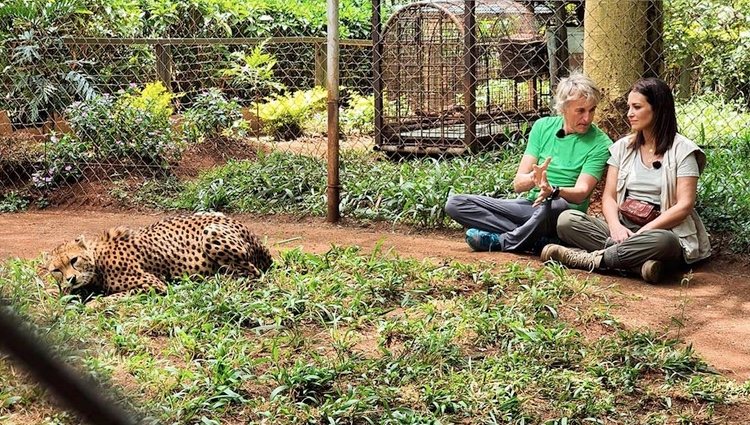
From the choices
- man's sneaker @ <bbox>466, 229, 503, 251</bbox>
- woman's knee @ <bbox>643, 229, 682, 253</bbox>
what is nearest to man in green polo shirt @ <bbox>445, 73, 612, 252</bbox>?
man's sneaker @ <bbox>466, 229, 503, 251</bbox>

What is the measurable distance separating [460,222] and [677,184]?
144cm

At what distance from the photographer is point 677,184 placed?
5098mm

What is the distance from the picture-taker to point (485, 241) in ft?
18.8

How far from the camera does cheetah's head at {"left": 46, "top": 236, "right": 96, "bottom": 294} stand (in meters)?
4.41

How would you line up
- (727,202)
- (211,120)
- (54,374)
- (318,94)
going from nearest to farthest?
1. (54,374)
2. (727,202)
3. (211,120)
4. (318,94)

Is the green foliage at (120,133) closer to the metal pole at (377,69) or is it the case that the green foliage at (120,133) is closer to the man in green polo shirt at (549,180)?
the metal pole at (377,69)

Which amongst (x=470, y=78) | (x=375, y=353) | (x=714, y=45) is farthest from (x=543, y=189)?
(x=714, y=45)

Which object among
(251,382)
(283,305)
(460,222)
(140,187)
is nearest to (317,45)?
(140,187)

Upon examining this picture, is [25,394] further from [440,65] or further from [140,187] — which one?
[440,65]

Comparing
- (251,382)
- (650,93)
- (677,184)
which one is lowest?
(251,382)

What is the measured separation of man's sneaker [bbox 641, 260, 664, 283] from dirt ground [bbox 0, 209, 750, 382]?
0.04 meters

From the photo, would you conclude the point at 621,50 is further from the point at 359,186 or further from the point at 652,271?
the point at 359,186

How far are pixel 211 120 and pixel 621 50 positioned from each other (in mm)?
4562

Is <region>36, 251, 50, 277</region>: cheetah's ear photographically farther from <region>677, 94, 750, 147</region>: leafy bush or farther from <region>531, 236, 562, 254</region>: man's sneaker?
<region>677, 94, 750, 147</region>: leafy bush
